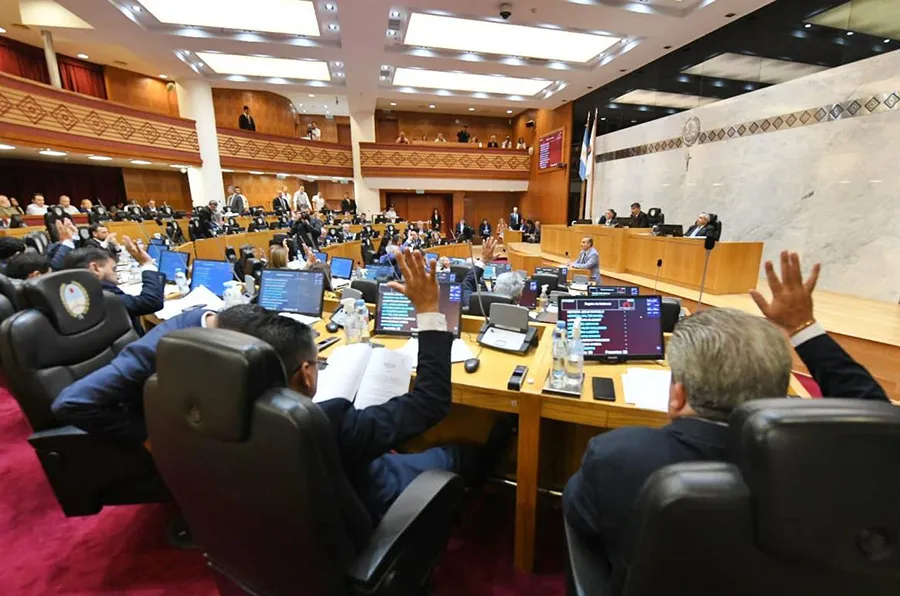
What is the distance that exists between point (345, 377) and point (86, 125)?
12.2m

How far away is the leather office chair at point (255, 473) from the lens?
837mm

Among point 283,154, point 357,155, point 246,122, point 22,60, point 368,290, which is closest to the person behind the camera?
point 368,290

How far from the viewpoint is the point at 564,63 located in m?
10.9

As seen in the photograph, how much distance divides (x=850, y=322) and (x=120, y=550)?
7.14 meters

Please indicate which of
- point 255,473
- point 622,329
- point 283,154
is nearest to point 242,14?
point 283,154

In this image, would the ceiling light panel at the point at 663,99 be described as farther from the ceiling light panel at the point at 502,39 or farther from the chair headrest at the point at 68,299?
the chair headrest at the point at 68,299

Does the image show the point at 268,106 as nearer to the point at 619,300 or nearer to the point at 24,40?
the point at 24,40

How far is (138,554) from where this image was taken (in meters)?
2.04

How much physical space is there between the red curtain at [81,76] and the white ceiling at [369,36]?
1.60 feet

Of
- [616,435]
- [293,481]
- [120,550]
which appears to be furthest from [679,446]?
[120,550]

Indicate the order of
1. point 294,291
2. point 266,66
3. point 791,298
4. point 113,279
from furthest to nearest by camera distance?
point 266,66, point 294,291, point 113,279, point 791,298

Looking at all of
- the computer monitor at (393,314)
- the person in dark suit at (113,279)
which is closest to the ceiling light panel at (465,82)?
the person in dark suit at (113,279)

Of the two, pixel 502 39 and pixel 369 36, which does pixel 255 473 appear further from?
pixel 502 39

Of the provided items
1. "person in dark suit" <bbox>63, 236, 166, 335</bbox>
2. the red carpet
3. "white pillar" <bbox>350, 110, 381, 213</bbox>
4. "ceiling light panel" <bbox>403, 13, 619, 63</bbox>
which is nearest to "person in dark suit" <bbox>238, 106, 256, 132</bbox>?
"white pillar" <bbox>350, 110, 381, 213</bbox>
